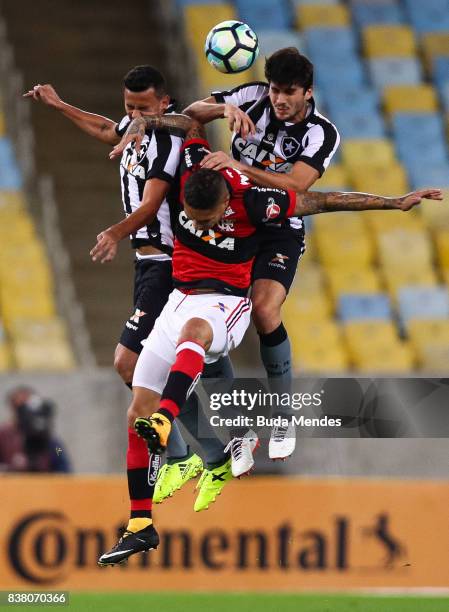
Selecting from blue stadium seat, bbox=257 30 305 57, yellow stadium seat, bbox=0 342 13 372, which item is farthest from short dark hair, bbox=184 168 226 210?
blue stadium seat, bbox=257 30 305 57

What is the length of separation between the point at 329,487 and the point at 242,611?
1225 mm

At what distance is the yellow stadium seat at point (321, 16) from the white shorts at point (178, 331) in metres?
9.16

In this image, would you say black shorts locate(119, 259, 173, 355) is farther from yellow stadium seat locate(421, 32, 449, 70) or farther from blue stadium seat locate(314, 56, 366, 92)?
yellow stadium seat locate(421, 32, 449, 70)

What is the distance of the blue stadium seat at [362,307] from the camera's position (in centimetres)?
1395

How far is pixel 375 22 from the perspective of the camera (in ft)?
54.9

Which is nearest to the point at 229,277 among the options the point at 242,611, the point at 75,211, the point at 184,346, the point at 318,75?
the point at 184,346

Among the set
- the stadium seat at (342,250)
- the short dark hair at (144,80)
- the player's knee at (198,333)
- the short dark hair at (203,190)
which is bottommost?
the player's knee at (198,333)

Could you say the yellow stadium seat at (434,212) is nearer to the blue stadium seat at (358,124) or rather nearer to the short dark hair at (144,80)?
the blue stadium seat at (358,124)

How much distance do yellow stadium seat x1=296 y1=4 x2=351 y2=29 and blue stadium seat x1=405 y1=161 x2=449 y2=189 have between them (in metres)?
1.97

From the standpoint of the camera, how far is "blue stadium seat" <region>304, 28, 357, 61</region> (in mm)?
16172

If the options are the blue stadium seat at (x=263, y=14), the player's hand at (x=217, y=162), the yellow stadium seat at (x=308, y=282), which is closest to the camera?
the player's hand at (x=217, y=162)

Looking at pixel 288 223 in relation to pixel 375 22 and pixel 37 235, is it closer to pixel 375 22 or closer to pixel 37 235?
pixel 37 235

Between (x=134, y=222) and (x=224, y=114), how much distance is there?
2.36 ft

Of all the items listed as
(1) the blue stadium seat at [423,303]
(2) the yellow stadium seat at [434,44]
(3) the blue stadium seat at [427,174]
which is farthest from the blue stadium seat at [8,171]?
(2) the yellow stadium seat at [434,44]
